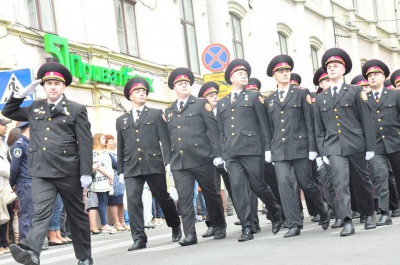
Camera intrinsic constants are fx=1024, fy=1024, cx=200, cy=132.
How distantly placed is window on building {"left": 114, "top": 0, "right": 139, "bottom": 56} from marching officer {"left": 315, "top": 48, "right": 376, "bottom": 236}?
525 inches

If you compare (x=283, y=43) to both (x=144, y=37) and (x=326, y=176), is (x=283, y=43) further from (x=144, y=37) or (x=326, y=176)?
(x=326, y=176)

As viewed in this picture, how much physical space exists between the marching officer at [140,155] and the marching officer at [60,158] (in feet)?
7.57

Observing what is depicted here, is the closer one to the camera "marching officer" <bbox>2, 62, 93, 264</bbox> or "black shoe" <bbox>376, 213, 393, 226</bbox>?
"marching officer" <bbox>2, 62, 93, 264</bbox>

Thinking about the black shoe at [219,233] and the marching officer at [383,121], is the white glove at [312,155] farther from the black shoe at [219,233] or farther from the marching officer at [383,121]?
the marching officer at [383,121]

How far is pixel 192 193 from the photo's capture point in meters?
12.3

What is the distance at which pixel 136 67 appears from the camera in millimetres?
24719

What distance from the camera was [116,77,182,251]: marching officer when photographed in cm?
1214

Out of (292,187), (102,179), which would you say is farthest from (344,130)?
(102,179)

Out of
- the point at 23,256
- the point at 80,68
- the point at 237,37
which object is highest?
the point at 237,37

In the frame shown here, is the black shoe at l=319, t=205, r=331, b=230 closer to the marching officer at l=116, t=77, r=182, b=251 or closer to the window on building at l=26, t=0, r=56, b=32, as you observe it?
the marching officer at l=116, t=77, r=182, b=251

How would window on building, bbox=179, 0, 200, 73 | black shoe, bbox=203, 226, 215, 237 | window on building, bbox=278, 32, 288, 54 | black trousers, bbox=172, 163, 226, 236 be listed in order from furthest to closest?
window on building, bbox=278, 32, 288, 54
window on building, bbox=179, 0, 200, 73
black shoe, bbox=203, 226, 215, 237
black trousers, bbox=172, 163, 226, 236

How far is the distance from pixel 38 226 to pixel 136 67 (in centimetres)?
1536

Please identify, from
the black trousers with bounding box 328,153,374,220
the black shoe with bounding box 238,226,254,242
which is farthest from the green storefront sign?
the black trousers with bounding box 328,153,374,220

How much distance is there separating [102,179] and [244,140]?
543 centimetres
